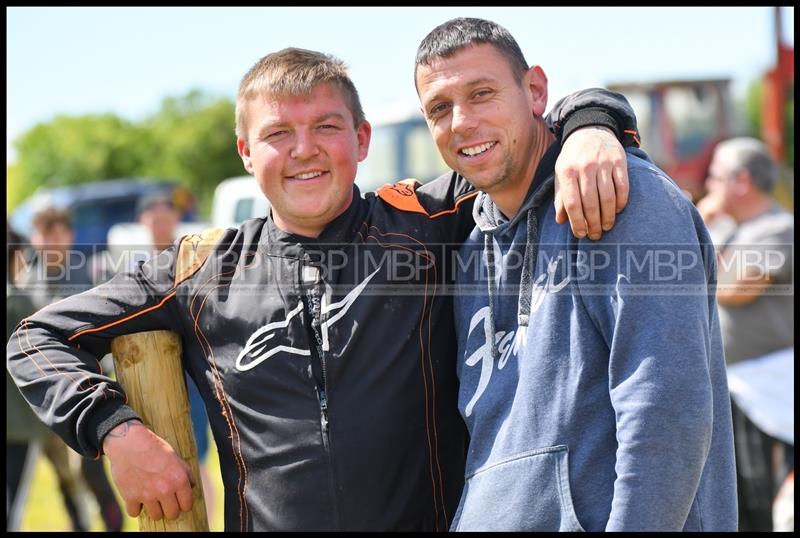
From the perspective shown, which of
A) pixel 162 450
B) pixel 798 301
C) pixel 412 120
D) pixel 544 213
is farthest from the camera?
pixel 412 120

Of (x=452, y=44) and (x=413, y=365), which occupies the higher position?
(x=452, y=44)

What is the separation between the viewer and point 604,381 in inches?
82.5

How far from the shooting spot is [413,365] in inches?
98.7

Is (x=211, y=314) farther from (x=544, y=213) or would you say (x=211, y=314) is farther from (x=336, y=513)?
(x=544, y=213)

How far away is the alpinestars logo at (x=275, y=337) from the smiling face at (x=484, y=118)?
21.2 inches

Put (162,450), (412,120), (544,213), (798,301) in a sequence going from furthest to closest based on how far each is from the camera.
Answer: (412,120) → (798,301) → (162,450) → (544,213)

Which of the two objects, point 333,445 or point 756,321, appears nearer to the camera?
point 333,445

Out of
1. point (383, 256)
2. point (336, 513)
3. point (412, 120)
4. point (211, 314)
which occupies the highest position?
point (412, 120)

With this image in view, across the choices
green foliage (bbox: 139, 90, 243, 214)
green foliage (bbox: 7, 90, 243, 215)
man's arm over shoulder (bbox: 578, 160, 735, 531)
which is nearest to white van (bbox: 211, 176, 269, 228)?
man's arm over shoulder (bbox: 578, 160, 735, 531)

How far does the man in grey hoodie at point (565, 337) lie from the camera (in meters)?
1.95

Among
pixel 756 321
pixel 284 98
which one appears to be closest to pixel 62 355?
pixel 284 98

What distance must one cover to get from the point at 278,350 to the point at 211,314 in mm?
252

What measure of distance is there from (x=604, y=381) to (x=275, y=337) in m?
0.98

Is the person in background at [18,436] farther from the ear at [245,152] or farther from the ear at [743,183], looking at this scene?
the ear at [743,183]
